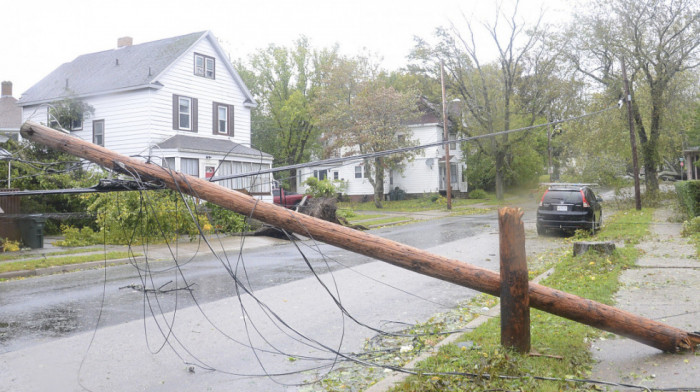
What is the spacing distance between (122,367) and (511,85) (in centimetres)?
3714

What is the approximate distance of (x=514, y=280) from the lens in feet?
15.7

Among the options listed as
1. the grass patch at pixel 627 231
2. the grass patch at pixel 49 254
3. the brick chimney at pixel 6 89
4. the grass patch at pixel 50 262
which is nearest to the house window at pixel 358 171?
the grass patch at pixel 627 231

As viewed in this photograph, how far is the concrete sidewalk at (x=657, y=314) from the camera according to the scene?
15.2 feet

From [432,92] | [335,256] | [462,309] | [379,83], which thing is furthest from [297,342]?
[432,92]

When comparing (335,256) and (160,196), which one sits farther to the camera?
(160,196)

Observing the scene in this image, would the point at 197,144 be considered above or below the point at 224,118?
below

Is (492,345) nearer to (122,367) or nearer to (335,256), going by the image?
(122,367)

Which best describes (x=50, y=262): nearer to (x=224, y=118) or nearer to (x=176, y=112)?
(x=176, y=112)

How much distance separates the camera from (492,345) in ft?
17.3

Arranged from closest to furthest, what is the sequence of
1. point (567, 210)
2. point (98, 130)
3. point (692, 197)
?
point (567, 210) → point (692, 197) → point (98, 130)

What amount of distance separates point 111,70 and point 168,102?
4915 mm

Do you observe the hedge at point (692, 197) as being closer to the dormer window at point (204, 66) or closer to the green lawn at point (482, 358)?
the green lawn at point (482, 358)

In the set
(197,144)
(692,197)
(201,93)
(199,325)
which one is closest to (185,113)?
(201,93)

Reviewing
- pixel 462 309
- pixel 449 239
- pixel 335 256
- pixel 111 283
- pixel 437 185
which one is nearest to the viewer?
pixel 462 309
